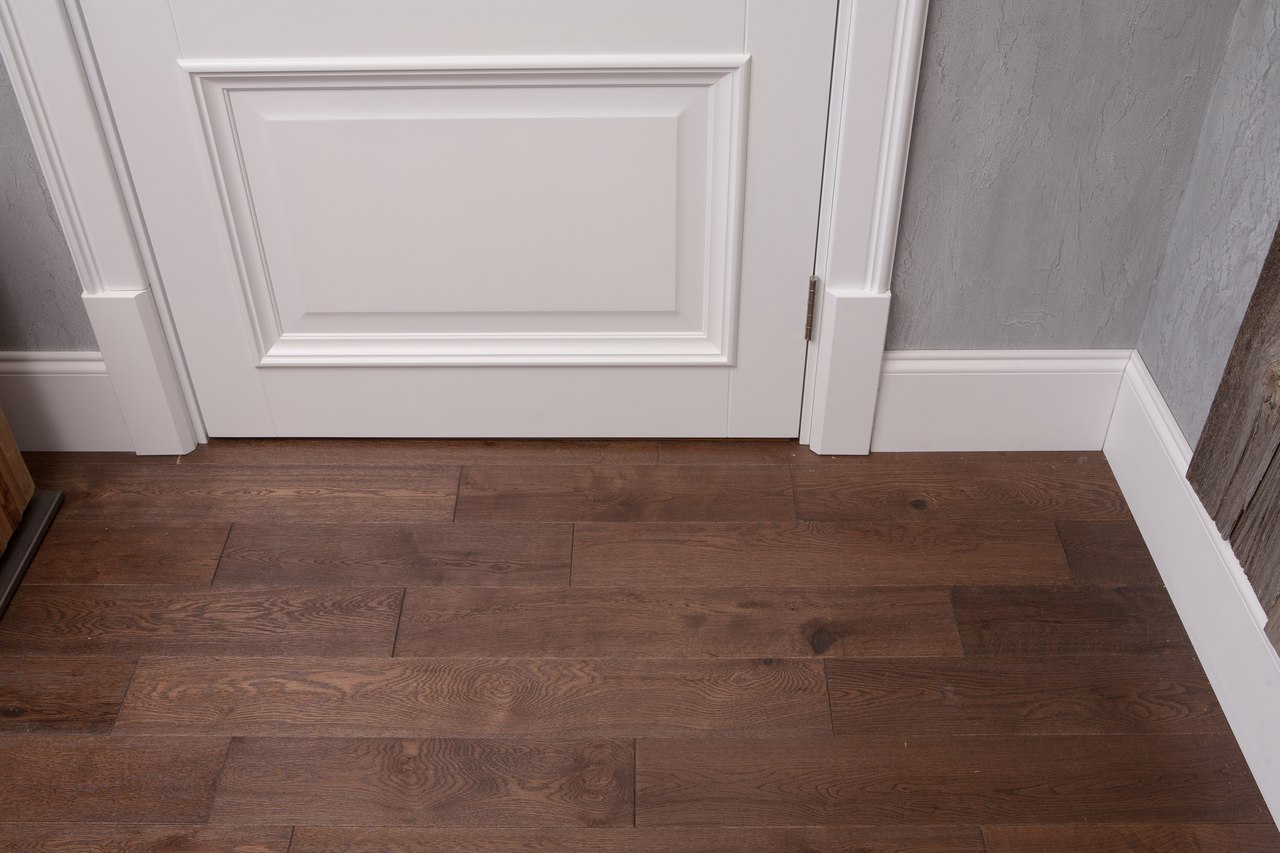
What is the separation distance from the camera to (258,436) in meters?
1.91

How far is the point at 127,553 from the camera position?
1.71 meters

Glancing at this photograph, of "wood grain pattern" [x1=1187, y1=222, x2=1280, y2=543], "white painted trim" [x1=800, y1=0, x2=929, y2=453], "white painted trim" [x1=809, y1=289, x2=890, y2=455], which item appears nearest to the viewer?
"wood grain pattern" [x1=1187, y1=222, x2=1280, y2=543]

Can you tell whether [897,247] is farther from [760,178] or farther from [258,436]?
[258,436]

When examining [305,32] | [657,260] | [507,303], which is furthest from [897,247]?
[305,32]

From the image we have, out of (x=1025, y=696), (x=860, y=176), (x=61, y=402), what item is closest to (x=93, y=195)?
(x=61, y=402)

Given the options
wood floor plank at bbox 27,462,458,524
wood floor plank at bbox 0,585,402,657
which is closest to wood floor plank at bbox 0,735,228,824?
wood floor plank at bbox 0,585,402,657

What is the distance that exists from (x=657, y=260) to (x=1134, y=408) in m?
0.81

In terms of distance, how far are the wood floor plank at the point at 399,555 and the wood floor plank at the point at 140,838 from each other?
1.34ft

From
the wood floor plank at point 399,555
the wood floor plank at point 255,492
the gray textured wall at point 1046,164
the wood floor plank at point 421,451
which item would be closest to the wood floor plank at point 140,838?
the wood floor plank at point 399,555

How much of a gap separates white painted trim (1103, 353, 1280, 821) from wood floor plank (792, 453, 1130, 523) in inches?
2.3

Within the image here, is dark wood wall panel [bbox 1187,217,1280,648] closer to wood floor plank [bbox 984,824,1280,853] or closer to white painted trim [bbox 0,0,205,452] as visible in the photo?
wood floor plank [bbox 984,824,1280,853]

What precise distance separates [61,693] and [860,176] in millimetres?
1335

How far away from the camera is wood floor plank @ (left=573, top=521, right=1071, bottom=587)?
1658 mm

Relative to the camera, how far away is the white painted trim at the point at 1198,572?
1.36 meters
